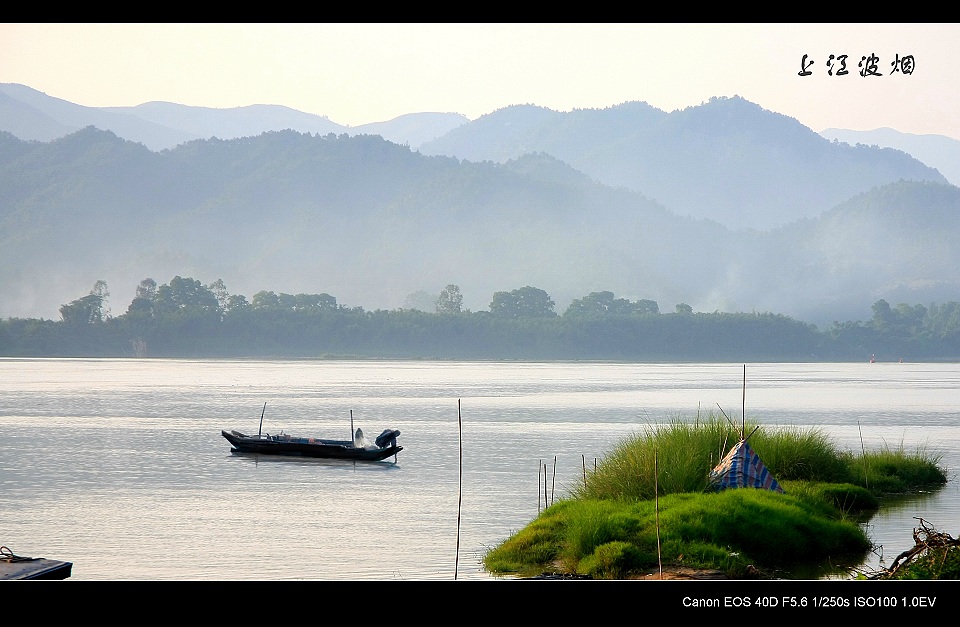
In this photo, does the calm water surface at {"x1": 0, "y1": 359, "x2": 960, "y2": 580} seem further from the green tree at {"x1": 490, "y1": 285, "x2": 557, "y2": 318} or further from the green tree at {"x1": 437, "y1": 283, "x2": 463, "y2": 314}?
the green tree at {"x1": 437, "y1": 283, "x2": 463, "y2": 314}

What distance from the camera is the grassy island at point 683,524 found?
13047mm

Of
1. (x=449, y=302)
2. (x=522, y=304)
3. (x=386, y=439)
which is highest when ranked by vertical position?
(x=449, y=302)

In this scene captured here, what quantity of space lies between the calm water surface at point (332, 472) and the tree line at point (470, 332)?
257ft

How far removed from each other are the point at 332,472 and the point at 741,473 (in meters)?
19.5

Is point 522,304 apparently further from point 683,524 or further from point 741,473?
point 683,524

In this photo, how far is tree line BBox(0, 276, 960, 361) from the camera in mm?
156750

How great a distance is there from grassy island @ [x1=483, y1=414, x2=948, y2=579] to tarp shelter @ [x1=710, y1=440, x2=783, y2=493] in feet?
0.66

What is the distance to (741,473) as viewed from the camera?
16172mm

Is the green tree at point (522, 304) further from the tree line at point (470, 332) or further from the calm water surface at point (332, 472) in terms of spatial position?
the calm water surface at point (332, 472)

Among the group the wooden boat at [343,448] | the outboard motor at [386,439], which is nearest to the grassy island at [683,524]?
the outboard motor at [386,439]

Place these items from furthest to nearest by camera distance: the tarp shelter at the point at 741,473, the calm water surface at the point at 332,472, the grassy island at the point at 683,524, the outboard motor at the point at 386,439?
1. the outboard motor at the point at 386,439
2. the calm water surface at the point at 332,472
3. the tarp shelter at the point at 741,473
4. the grassy island at the point at 683,524

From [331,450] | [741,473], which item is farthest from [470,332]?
[741,473]

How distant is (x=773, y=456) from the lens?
19984 mm
